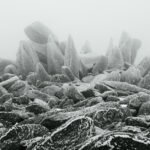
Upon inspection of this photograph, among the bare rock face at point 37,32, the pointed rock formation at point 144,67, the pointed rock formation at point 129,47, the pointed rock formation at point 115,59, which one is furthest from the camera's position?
the pointed rock formation at point 129,47

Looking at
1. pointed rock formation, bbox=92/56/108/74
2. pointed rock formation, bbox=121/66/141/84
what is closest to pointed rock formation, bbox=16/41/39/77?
pointed rock formation, bbox=92/56/108/74

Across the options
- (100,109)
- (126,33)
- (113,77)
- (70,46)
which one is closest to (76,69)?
(70,46)

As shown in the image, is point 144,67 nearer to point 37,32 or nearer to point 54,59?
point 54,59

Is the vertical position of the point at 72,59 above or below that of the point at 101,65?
above

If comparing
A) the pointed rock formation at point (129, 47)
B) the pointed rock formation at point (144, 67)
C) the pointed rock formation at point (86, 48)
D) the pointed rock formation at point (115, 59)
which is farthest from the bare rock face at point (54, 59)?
the pointed rock formation at point (86, 48)

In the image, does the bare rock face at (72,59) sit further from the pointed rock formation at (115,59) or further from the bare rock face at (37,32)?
the bare rock face at (37,32)

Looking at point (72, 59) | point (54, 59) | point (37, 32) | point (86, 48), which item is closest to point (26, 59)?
point (54, 59)
